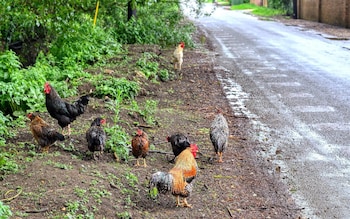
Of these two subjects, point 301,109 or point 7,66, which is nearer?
point 7,66

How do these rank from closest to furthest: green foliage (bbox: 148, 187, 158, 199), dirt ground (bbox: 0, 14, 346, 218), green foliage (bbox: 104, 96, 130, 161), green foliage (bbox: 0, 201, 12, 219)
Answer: green foliage (bbox: 0, 201, 12, 219)
dirt ground (bbox: 0, 14, 346, 218)
green foliage (bbox: 148, 187, 158, 199)
green foliage (bbox: 104, 96, 130, 161)

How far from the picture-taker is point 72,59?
1260 centimetres

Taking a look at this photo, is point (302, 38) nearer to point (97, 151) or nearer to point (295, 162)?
point (295, 162)

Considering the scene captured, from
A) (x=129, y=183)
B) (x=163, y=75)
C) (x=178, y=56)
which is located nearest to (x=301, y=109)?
(x=163, y=75)

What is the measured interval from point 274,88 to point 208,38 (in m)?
13.7

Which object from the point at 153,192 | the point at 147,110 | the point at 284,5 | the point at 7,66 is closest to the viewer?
the point at 153,192

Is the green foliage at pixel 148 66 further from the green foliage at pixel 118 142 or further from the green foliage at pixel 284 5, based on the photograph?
the green foliage at pixel 284 5

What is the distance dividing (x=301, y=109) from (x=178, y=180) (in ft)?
19.3

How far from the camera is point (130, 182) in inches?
235

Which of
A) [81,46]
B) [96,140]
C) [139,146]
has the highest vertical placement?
[81,46]

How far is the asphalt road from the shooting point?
6.57 metres

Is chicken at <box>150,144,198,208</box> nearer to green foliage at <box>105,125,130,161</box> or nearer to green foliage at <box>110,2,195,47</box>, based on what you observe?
green foliage at <box>105,125,130,161</box>

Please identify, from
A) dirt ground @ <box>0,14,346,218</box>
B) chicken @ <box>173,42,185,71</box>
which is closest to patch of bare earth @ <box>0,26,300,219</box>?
dirt ground @ <box>0,14,346,218</box>

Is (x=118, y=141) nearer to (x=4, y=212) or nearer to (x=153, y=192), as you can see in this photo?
(x=153, y=192)
